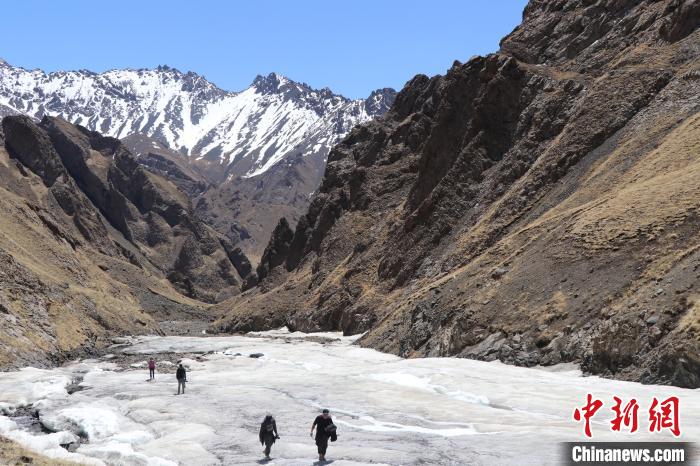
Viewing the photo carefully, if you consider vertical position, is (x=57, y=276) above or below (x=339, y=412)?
above

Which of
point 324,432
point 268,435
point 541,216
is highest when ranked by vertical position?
point 541,216

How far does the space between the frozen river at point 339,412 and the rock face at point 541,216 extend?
4.02m

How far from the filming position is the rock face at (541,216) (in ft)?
121

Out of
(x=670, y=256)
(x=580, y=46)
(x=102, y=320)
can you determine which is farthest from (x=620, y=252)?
(x=102, y=320)

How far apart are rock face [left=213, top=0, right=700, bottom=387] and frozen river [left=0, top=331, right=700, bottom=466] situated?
158 inches

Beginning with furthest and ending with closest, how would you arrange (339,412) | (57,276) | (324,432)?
1. (57,276)
2. (339,412)
3. (324,432)

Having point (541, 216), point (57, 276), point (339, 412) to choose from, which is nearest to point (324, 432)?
point (339, 412)

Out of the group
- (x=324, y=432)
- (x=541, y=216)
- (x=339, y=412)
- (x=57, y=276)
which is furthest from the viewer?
(x=57, y=276)

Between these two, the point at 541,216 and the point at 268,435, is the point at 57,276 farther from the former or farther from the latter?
the point at 268,435

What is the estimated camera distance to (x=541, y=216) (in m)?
57.9

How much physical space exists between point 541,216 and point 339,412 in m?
33.6

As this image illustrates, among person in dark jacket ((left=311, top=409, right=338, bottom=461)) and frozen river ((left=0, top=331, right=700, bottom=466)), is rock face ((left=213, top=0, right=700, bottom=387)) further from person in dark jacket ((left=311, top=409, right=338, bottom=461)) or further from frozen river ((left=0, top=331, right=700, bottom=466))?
person in dark jacket ((left=311, top=409, right=338, bottom=461))

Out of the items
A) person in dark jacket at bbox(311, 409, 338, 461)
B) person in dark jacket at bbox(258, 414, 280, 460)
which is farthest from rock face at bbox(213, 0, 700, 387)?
person in dark jacket at bbox(258, 414, 280, 460)

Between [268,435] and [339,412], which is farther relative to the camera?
[339,412]
